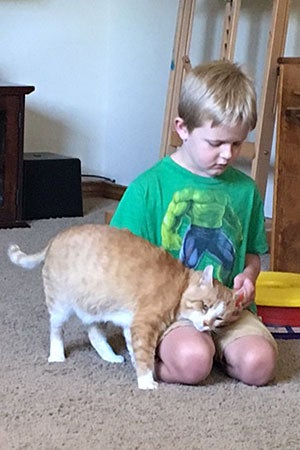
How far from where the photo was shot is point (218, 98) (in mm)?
1423

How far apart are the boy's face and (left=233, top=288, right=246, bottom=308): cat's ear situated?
23 cm

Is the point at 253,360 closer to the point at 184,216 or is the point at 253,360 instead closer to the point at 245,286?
the point at 245,286

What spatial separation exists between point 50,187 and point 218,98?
1.44 m

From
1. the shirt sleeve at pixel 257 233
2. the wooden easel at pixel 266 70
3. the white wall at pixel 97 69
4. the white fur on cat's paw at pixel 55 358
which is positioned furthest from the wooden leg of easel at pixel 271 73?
the white fur on cat's paw at pixel 55 358

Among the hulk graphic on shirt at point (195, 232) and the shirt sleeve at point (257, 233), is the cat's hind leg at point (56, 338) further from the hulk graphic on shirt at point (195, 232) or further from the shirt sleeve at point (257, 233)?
the shirt sleeve at point (257, 233)

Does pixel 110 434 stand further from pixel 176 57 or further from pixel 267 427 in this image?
pixel 176 57

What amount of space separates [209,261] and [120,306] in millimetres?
207

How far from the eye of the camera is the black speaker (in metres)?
2.74

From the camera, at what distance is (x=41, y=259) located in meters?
1.53

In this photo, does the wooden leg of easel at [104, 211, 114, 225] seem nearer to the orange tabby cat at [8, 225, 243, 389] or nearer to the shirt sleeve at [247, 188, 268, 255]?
the shirt sleeve at [247, 188, 268, 255]

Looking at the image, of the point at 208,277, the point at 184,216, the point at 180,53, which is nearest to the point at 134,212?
the point at 184,216

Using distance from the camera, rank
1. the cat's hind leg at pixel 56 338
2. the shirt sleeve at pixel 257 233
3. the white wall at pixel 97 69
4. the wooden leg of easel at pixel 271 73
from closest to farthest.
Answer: the cat's hind leg at pixel 56 338 → the shirt sleeve at pixel 257 233 → the wooden leg of easel at pixel 271 73 → the white wall at pixel 97 69

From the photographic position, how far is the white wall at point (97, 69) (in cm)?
293

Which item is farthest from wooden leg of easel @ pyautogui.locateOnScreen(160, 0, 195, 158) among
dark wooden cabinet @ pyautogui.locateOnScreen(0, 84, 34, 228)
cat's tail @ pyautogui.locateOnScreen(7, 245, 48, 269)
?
cat's tail @ pyautogui.locateOnScreen(7, 245, 48, 269)
